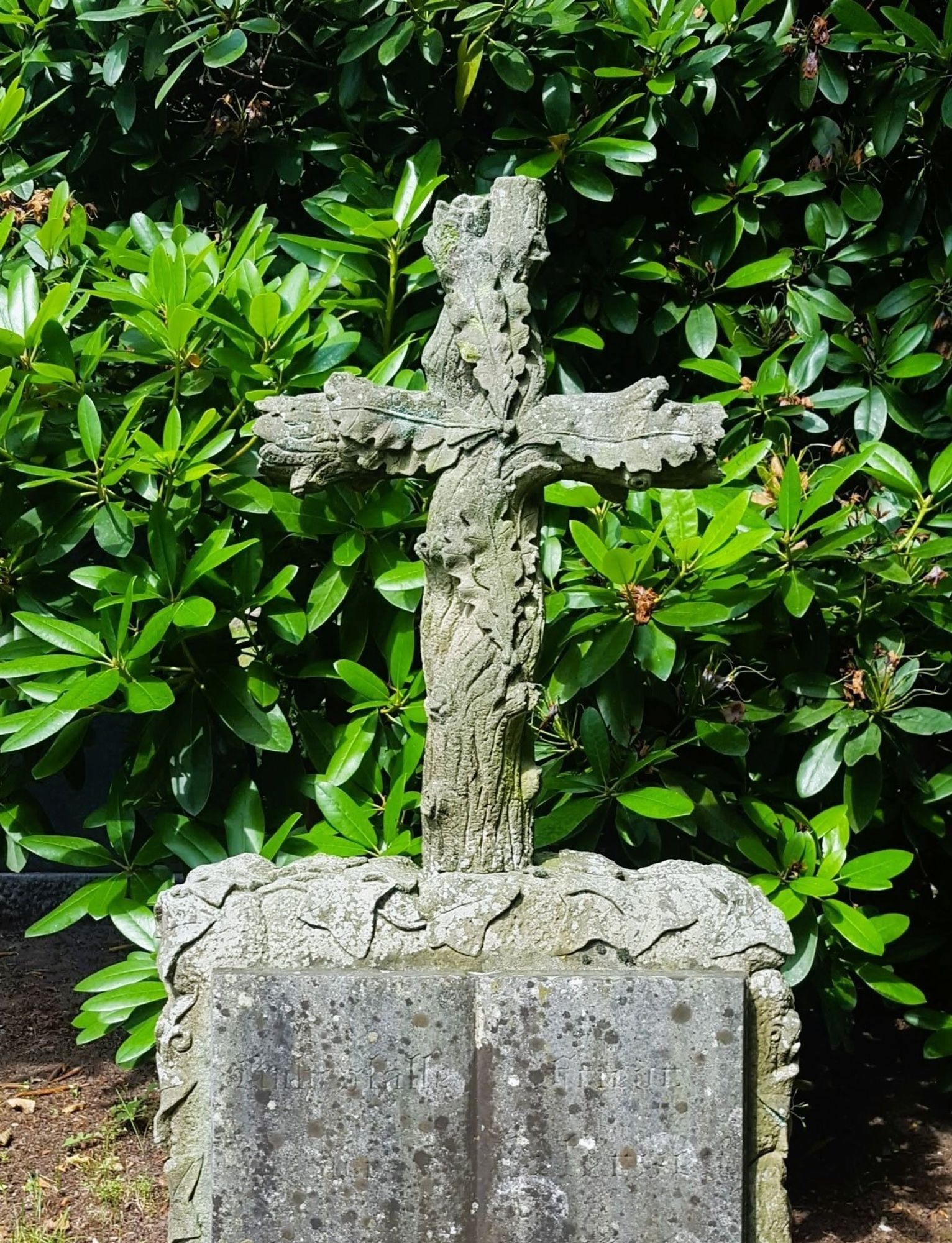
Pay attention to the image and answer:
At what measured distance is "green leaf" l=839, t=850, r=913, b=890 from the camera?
3.48 metres

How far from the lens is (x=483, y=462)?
284 cm

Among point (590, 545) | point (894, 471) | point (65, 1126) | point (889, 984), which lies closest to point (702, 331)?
point (894, 471)

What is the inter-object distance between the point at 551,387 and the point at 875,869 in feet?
5.59

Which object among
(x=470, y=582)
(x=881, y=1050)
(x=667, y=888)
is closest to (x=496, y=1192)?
(x=667, y=888)

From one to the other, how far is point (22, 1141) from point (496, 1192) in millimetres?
2196

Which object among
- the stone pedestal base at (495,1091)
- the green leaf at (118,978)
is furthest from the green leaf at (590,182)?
the green leaf at (118,978)

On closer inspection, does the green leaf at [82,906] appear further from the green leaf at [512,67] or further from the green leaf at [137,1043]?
the green leaf at [512,67]

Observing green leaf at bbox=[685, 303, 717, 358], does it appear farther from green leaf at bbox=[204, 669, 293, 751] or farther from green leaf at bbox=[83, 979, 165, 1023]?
green leaf at bbox=[83, 979, 165, 1023]

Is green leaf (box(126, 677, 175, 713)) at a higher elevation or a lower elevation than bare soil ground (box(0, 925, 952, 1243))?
higher

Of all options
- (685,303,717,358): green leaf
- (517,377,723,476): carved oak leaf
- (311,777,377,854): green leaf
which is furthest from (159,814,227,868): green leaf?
(685,303,717,358): green leaf

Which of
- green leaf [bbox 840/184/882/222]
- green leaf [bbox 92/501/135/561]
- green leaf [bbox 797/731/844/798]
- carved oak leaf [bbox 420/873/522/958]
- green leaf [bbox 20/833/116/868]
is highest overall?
green leaf [bbox 840/184/882/222]

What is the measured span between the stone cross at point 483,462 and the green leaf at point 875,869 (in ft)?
3.46

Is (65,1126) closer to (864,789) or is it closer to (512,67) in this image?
(864,789)

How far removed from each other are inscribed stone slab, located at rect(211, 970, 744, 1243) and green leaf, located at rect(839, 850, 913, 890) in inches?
39.6
